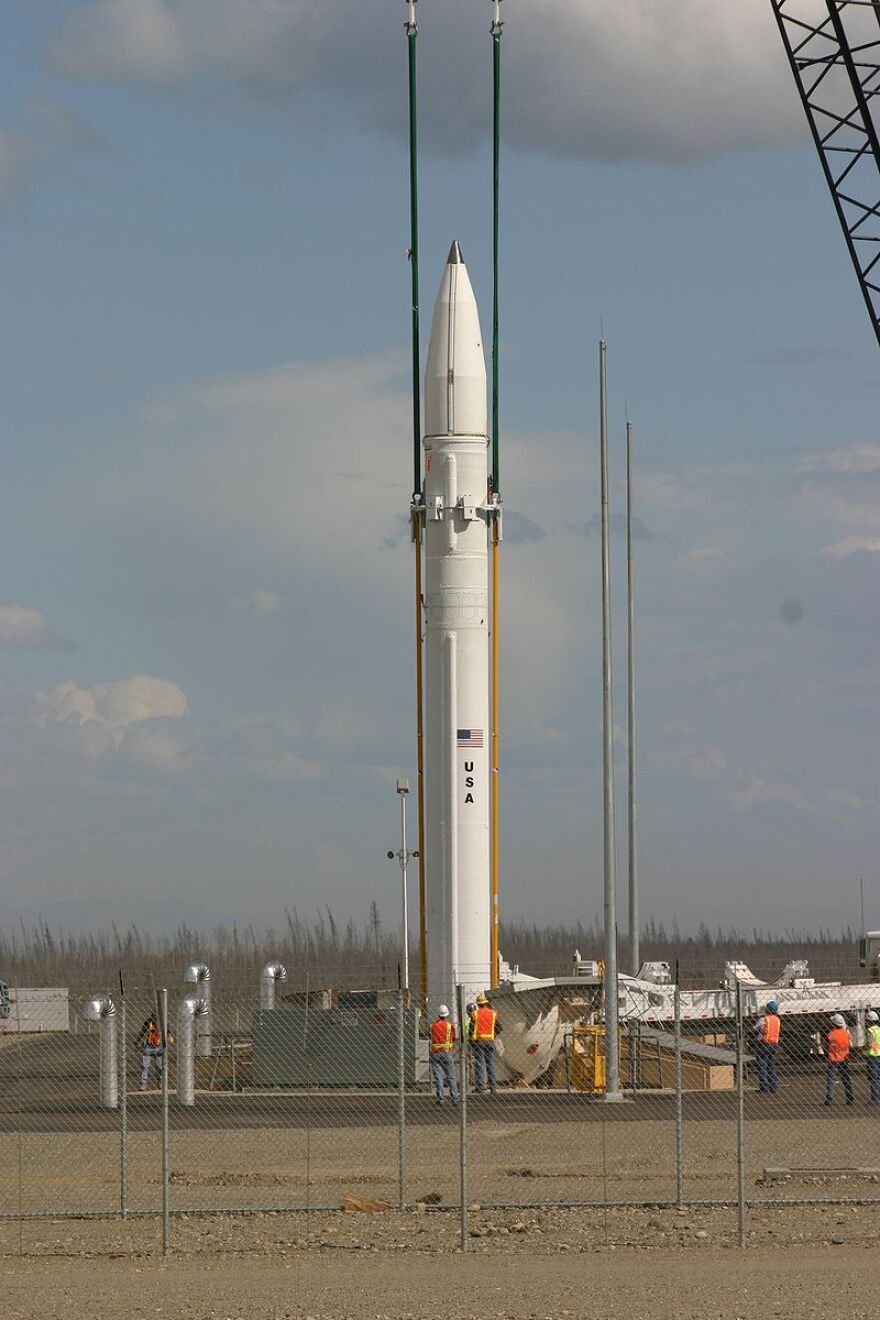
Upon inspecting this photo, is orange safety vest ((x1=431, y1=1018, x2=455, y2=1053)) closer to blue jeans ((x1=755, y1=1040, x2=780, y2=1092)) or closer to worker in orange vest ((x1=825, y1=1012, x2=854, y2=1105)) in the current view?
blue jeans ((x1=755, y1=1040, x2=780, y2=1092))

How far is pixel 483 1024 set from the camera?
1168 inches

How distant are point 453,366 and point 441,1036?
11.6m

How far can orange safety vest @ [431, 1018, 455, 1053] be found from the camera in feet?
94.2

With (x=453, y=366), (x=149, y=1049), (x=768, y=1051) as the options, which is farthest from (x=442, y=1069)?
(x=453, y=366)

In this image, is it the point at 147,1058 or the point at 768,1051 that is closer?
the point at 768,1051

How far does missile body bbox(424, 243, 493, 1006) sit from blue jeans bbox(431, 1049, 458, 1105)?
2.69 metres

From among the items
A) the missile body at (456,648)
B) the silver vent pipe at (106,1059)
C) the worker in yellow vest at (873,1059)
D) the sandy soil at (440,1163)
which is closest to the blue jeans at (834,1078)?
the worker in yellow vest at (873,1059)

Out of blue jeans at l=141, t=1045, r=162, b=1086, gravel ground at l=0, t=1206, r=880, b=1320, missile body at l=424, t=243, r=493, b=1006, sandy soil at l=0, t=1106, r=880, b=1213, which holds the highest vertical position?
missile body at l=424, t=243, r=493, b=1006

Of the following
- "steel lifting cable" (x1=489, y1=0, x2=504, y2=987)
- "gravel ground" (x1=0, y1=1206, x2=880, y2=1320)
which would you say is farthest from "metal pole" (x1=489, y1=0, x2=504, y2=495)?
"gravel ground" (x1=0, y1=1206, x2=880, y2=1320)

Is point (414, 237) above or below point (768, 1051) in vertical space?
above

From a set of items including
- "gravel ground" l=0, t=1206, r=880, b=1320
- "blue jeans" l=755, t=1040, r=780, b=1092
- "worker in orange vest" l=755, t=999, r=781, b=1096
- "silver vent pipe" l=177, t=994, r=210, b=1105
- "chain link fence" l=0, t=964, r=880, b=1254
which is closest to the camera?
"gravel ground" l=0, t=1206, r=880, b=1320

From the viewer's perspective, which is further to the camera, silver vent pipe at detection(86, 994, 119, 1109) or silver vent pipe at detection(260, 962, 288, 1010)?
silver vent pipe at detection(260, 962, 288, 1010)

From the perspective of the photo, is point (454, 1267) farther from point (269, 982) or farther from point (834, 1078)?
point (269, 982)

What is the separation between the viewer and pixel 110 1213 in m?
17.5
